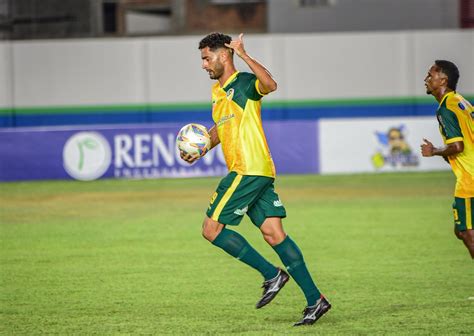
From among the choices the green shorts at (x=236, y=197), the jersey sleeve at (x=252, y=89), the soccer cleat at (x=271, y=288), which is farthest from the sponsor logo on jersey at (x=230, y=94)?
the soccer cleat at (x=271, y=288)

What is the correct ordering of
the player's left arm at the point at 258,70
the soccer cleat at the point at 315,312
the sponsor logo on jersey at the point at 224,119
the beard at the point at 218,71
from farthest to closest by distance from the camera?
1. the beard at the point at 218,71
2. the sponsor logo on jersey at the point at 224,119
3. the soccer cleat at the point at 315,312
4. the player's left arm at the point at 258,70

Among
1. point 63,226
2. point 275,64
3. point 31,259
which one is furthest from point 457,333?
point 275,64

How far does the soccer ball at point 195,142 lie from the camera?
314 inches

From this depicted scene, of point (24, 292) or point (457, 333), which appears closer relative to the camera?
point (457, 333)

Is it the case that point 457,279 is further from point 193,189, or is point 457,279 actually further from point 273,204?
point 193,189

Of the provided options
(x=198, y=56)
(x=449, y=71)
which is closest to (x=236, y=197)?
(x=449, y=71)

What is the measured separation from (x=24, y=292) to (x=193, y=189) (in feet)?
33.7

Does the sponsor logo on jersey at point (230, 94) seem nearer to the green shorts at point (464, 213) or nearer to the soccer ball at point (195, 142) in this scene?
the soccer ball at point (195, 142)

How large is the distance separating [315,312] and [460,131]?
1973 millimetres

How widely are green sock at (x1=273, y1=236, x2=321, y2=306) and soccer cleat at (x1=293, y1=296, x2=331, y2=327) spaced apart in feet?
0.13

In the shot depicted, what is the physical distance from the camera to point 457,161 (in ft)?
27.6

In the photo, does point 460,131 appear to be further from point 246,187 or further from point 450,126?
point 246,187

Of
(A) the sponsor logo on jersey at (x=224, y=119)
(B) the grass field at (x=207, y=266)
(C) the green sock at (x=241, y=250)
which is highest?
(A) the sponsor logo on jersey at (x=224, y=119)

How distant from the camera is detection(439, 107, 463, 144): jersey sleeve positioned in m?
8.18
